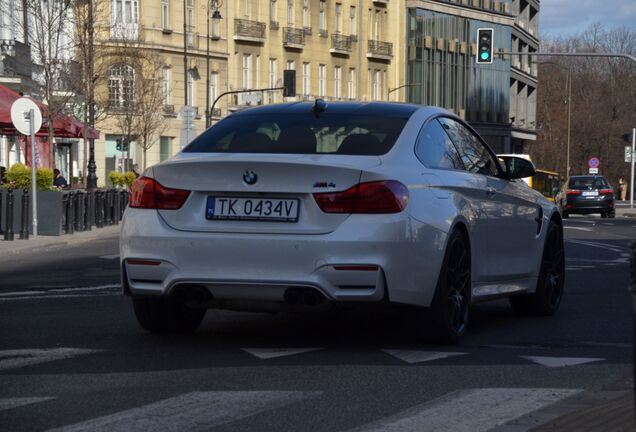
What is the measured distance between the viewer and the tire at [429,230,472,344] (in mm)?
8977

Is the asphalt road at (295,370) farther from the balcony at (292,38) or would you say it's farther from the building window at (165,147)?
the balcony at (292,38)

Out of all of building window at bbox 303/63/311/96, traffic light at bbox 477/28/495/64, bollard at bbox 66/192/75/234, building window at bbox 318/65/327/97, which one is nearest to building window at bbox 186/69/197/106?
building window at bbox 303/63/311/96

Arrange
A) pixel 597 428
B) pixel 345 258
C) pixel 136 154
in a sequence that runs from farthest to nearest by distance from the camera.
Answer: pixel 136 154
pixel 345 258
pixel 597 428

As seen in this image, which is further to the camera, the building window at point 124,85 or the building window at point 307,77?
the building window at point 307,77

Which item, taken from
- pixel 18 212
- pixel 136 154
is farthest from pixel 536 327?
pixel 136 154

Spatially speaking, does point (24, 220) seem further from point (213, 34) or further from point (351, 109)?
point (213, 34)

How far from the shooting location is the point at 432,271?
886 centimetres

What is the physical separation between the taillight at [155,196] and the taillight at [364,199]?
0.85m

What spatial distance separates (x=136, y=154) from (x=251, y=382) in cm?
7148

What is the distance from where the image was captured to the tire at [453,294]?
8.98m

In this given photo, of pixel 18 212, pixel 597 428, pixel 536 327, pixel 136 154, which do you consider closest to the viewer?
pixel 597 428

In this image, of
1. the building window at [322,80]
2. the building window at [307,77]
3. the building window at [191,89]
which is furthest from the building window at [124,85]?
the building window at [322,80]

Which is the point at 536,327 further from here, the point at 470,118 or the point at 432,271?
the point at 470,118

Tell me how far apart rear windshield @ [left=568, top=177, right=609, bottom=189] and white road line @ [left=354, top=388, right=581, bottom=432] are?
49.9 m
